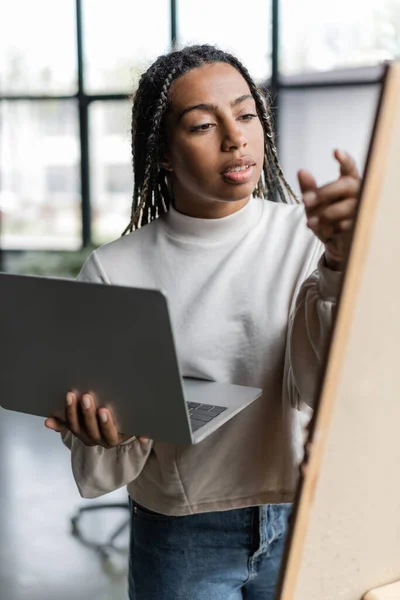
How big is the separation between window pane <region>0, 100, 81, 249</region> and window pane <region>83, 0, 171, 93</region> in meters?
0.37

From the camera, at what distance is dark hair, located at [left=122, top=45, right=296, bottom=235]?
95 centimetres

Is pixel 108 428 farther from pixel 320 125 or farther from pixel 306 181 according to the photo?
pixel 320 125

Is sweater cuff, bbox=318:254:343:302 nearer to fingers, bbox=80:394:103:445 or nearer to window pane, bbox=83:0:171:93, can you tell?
fingers, bbox=80:394:103:445

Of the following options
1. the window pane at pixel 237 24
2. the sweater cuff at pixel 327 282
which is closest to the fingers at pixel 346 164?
the sweater cuff at pixel 327 282

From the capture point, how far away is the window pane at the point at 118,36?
5117 millimetres

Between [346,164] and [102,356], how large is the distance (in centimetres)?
30

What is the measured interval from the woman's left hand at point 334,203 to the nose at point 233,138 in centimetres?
27

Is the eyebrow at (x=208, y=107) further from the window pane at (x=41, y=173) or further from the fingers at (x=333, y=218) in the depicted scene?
the window pane at (x=41, y=173)

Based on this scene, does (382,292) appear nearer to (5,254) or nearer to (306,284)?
(306,284)

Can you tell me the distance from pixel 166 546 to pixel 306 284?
47 centimetres

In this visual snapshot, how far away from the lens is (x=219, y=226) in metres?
0.95

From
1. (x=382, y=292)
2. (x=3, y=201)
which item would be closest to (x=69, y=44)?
(x=3, y=201)

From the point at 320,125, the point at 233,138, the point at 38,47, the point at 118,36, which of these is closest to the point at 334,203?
the point at 233,138

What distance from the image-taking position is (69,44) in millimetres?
5352
